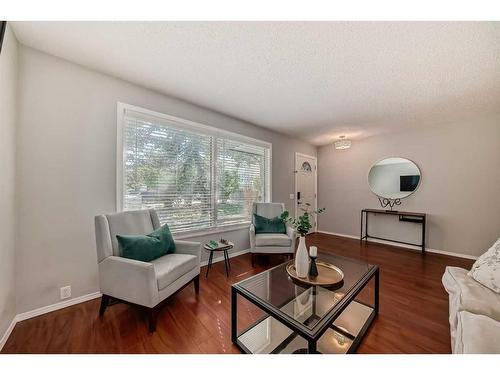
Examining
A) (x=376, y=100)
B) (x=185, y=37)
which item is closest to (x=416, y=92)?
(x=376, y=100)

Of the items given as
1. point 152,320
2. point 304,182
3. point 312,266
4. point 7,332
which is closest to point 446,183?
point 304,182

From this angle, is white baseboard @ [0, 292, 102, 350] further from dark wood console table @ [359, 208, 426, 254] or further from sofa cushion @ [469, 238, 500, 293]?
dark wood console table @ [359, 208, 426, 254]

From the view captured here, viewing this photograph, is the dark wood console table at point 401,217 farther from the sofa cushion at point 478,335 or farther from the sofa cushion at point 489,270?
the sofa cushion at point 478,335

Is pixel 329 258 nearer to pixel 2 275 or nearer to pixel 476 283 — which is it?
pixel 476 283

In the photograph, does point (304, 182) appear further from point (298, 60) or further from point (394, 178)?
point (298, 60)

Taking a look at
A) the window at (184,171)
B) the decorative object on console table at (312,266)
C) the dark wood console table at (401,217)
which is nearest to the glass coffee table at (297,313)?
the decorative object on console table at (312,266)

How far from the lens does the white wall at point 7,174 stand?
1288 millimetres

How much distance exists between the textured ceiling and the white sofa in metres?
1.83

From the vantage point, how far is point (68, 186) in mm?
1757

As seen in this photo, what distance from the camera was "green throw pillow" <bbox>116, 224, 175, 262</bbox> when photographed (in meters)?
1.62

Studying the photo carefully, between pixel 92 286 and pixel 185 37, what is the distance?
246 centimetres

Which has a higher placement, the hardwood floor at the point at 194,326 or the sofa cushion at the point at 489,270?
the sofa cushion at the point at 489,270

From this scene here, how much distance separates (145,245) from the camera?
1699 millimetres

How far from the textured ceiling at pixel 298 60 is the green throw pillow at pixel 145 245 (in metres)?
1.66
